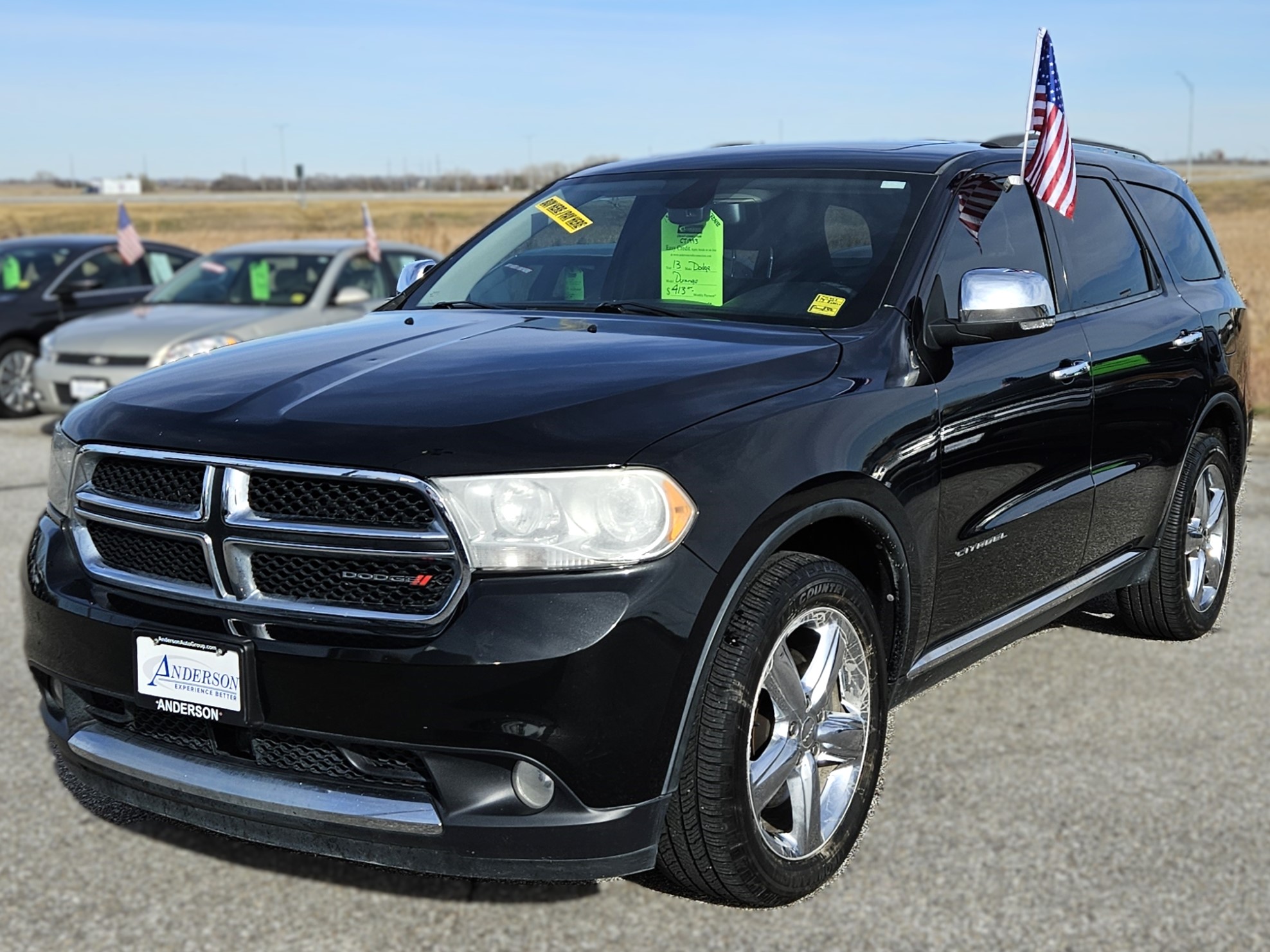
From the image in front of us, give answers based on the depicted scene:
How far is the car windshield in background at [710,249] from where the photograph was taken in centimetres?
405

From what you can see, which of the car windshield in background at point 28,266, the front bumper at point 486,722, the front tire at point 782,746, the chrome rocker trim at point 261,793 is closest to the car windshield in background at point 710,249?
the front tire at point 782,746

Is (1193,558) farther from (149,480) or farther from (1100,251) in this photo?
(149,480)

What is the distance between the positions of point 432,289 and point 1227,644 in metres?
3.28

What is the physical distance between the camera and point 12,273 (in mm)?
13234

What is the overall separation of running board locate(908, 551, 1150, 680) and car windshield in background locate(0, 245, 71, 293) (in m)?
10.9

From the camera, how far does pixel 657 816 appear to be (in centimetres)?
295

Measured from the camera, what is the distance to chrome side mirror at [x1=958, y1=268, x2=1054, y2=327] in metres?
3.83

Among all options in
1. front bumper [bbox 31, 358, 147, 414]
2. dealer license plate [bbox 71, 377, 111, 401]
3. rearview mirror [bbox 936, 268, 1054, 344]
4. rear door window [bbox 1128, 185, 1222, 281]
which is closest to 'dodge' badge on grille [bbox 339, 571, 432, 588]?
rearview mirror [bbox 936, 268, 1054, 344]

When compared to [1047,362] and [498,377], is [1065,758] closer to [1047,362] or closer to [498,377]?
[1047,362]

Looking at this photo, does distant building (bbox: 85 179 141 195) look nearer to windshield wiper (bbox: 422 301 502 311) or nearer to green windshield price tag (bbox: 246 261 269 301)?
green windshield price tag (bbox: 246 261 269 301)

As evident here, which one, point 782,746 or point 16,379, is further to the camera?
point 16,379

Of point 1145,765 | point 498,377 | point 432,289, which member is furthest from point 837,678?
point 432,289

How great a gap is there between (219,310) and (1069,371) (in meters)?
8.20

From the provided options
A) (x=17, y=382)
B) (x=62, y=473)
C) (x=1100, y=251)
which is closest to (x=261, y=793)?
(x=62, y=473)
